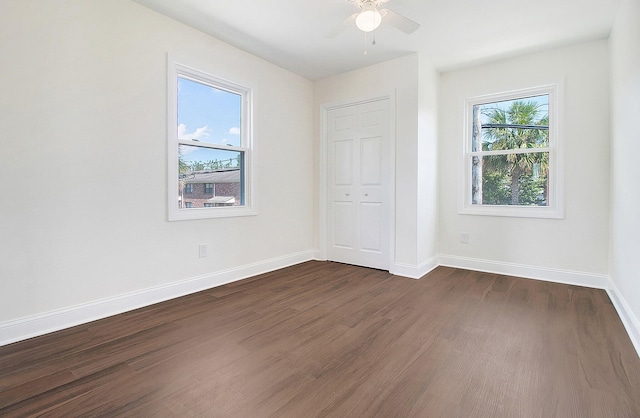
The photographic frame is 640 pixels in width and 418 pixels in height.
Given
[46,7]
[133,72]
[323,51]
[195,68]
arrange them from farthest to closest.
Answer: [323,51]
[195,68]
[133,72]
[46,7]

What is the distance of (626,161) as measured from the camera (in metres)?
2.45

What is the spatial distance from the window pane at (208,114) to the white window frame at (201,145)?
0.17 feet

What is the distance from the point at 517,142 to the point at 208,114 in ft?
11.8

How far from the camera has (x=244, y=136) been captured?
3.67m

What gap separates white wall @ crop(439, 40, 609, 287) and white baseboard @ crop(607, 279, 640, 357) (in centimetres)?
46

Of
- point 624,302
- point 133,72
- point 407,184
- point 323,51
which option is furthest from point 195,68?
point 624,302

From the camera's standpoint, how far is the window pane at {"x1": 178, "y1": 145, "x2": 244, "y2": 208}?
10.2 ft

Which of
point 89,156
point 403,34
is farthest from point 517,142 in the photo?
point 89,156

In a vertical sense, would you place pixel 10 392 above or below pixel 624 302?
below

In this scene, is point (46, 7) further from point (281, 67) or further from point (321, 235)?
point (321, 235)

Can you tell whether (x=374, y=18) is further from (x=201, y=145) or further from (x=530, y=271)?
(x=530, y=271)

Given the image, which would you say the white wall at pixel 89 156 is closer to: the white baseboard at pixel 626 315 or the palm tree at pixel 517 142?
the palm tree at pixel 517 142

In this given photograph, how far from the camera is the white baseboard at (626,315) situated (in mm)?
2059

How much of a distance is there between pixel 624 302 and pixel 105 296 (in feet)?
13.5
